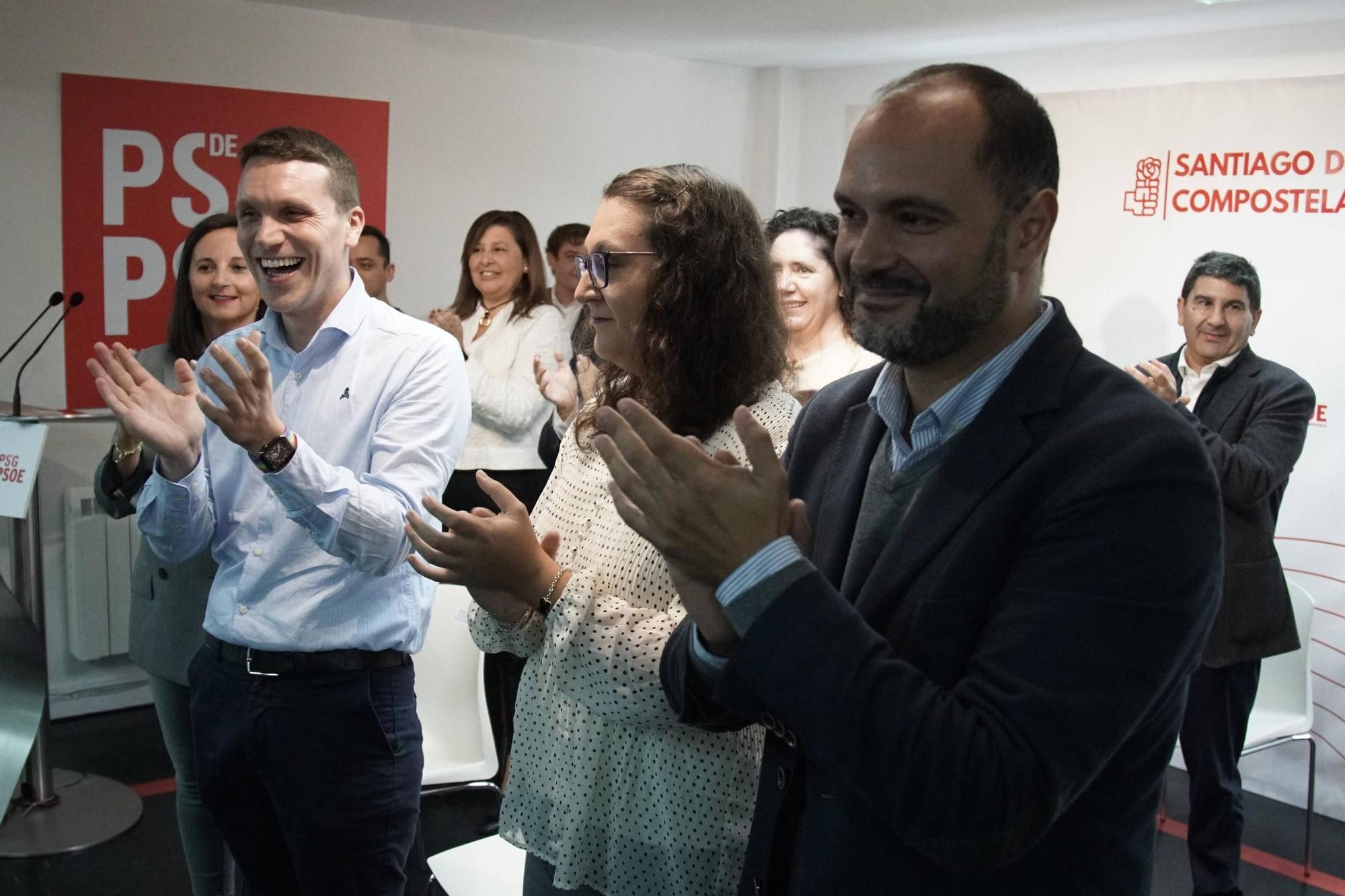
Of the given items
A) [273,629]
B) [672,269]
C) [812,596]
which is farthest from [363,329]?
[812,596]

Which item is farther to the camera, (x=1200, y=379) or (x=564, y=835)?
(x=1200, y=379)

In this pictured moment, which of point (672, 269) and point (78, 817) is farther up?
point (672, 269)

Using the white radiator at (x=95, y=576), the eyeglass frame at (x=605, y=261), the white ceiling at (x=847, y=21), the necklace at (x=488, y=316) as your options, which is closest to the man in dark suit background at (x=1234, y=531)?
the white ceiling at (x=847, y=21)

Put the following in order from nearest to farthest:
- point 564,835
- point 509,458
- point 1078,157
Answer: point 564,835 < point 509,458 < point 1078,157

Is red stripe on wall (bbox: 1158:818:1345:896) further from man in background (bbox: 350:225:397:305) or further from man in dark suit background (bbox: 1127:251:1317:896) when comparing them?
man in background (bbox: 350:225:397:305)

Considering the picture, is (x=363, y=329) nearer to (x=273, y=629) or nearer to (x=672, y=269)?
(x=273, y=629)

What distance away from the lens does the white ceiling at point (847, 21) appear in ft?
14.7

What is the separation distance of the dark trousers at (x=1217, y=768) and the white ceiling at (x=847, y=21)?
100.0 inches

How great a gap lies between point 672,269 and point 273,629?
3.23 ft

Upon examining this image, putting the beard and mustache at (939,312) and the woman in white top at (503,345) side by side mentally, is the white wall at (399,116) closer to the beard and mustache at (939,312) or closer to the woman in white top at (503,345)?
the woman in white top at (503,345)

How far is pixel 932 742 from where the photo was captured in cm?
94

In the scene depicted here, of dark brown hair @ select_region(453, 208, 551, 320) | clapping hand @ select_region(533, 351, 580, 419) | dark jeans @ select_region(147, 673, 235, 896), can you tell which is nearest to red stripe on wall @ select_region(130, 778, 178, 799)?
dark jeans @ select_region(147, 673, 235, 896)

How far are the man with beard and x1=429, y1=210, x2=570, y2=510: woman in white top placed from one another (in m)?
3.20

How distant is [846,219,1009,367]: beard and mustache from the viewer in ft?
3.60
